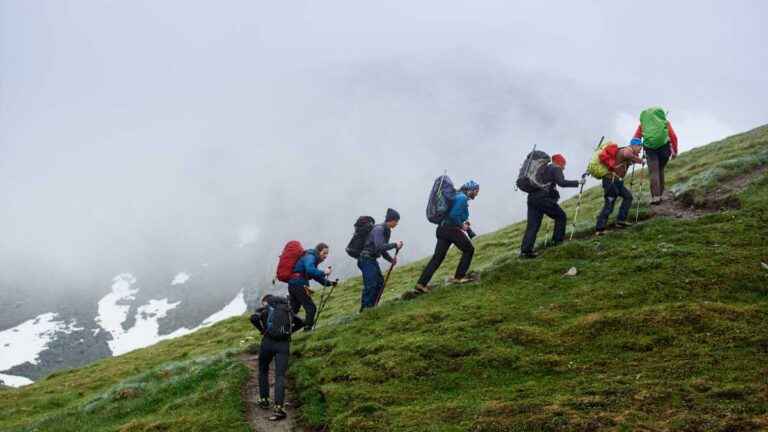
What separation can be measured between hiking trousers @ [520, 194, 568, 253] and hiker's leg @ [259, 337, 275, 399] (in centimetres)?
961

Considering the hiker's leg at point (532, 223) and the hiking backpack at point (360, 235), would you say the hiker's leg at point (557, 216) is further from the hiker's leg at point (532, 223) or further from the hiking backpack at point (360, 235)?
the hiking backpack at point (360, 235)

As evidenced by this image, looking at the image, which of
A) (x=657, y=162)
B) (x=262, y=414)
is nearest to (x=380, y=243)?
(x=262, y=414)

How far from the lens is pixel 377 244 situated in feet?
67.5

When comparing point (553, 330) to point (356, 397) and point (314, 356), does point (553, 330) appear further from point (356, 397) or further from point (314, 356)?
point (314, 356)

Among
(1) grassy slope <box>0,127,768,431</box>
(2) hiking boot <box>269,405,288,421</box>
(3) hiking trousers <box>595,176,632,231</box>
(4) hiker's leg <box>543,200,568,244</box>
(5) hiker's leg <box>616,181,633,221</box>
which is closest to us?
(1) grassy slope <box>0,127,768,431</box>

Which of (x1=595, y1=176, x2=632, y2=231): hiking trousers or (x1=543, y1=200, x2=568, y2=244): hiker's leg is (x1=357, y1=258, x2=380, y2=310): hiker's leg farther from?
(x1=595, y1=176, x2=632, y2=231): hiking trousers

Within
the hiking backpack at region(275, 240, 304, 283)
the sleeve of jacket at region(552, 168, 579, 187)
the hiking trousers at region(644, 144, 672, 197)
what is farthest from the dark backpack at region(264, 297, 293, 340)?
the hiking trousers at region(644, 144, 672, 197)

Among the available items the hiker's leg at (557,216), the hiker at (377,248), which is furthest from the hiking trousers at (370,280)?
the hiker's leg at (557,216)

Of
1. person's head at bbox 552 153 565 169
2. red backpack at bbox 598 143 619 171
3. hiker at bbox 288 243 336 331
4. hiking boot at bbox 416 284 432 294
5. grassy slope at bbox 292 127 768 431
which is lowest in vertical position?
grassy slope at bbox 292 127 768 431

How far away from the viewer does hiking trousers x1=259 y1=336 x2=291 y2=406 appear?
15445 mm

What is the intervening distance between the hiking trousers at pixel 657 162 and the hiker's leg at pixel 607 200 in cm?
283

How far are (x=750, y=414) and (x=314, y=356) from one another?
12436mm

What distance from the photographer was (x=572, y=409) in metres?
11.5

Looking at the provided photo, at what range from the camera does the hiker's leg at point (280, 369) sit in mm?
15406
